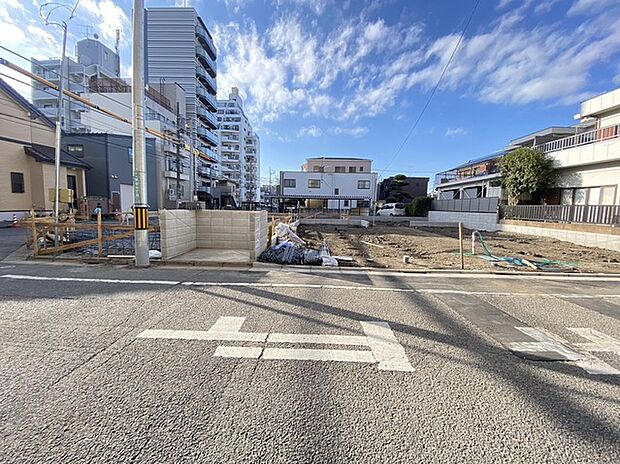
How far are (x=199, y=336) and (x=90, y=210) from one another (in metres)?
25.3

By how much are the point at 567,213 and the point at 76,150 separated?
37425 millimetres

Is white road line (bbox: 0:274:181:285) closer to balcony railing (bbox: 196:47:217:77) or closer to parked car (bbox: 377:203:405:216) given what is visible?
parked car (bbox: 377:203:405:216)

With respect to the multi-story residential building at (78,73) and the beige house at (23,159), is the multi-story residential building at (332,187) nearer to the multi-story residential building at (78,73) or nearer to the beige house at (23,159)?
the multi-story residential building at (78,73)

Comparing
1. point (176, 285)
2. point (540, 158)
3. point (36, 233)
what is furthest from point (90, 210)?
point (540, 158)

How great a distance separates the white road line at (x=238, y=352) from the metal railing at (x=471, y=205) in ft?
71.3

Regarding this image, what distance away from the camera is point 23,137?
63.1 ft

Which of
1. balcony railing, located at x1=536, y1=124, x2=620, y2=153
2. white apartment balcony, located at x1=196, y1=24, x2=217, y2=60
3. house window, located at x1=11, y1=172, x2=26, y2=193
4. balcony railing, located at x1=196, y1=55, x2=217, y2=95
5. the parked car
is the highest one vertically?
white apartment balcony, located at x1=196, y1=24, x2=217, y2=60

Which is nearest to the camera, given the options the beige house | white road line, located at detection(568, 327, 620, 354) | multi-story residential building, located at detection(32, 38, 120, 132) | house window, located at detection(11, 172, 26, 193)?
white road line, located at detection(568, 327, 620, 354)

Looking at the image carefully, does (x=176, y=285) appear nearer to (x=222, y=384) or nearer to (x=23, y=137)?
(x=222, y=384)

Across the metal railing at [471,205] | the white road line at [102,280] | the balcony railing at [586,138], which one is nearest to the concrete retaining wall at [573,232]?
the metal railing at [471,205]

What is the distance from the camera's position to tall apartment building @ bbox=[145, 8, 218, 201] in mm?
40469

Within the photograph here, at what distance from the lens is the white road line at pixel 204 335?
3230 millimetres

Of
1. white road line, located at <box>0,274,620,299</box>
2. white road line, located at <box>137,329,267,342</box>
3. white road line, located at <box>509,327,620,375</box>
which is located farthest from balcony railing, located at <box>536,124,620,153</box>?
white road line, located at <box>137,329,267,342</box>

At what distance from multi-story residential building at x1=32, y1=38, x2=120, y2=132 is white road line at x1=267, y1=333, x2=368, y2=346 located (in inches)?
1671
